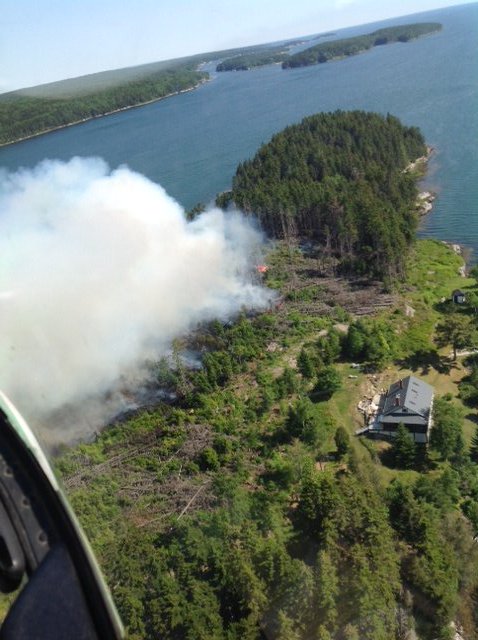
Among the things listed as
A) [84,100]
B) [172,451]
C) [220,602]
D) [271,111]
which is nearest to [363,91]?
[271,111]

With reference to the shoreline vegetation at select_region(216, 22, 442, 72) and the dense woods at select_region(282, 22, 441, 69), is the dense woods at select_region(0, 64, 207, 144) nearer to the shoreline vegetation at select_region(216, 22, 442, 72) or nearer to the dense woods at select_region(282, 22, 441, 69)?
the dense woods at select_region(282, 22, 441, 69)

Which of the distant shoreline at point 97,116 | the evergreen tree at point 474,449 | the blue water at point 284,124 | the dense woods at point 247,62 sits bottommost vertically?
the evergreen tree at point 474,449

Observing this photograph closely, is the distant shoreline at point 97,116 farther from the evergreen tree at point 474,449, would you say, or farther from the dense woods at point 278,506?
the evergreen tree at point 474,449

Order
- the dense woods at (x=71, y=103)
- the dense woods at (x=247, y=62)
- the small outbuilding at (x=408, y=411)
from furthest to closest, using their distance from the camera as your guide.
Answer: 1. the dense woods at (x=247, y=62)
2. the dense woods at (x=71, y=103)
3. the small outbuilding at (x=408, y=411)

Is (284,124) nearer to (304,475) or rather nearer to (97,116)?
(97,116)

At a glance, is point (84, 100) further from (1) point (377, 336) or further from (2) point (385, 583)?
(2) point (385, 583)

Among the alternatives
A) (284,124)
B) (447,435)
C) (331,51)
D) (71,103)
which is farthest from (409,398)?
(331,51)

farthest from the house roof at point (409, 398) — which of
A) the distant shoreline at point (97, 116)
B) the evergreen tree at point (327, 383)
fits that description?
the distant shoreline at point (97, 116)

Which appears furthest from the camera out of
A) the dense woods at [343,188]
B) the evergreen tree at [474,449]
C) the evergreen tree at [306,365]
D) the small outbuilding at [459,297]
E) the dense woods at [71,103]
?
the dense woods at [71,103]

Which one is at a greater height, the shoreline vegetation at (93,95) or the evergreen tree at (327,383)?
the shoreline vegetation at (93,95)
